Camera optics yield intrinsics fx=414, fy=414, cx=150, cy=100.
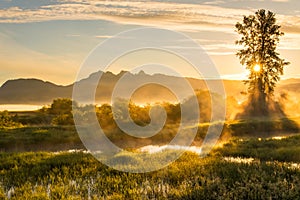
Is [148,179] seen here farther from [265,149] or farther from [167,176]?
[265,149]

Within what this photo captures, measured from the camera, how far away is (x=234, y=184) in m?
14.1

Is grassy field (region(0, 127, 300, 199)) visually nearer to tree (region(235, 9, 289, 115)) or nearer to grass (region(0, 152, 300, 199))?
grass (region(0, 152, 300, 199))

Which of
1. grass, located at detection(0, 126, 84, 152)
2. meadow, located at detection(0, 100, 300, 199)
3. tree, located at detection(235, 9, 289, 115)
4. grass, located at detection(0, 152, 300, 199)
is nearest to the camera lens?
grass, located at detection(0, 152, 300, 199)

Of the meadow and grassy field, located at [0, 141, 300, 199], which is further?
the meadow

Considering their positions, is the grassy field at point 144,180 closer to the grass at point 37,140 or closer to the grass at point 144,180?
the grass at point 144,180

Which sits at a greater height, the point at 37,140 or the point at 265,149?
the point at 265,149

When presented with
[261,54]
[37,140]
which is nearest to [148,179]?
[37,140]

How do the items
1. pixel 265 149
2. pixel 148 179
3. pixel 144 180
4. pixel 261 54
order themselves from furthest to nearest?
pixel 261 54
pixel 265 149
pixel 148 179
pixel 144 180

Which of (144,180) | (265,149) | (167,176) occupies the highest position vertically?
(144,180)

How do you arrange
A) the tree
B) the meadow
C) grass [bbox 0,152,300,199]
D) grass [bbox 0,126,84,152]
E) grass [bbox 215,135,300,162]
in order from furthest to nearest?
the tree
grass [bbox 0,126,84,152]
grass [bbox 215,135,300,162]
the meadow
grass [bbox 0,152,300,199]

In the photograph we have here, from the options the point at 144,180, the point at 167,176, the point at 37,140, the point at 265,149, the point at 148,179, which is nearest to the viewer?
the point at 144,180

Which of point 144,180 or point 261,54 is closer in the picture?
point 144,180

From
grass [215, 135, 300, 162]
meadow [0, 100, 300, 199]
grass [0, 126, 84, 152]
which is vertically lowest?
grass [0, 126, 84, 152]

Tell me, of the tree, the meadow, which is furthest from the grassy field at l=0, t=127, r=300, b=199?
the tree
